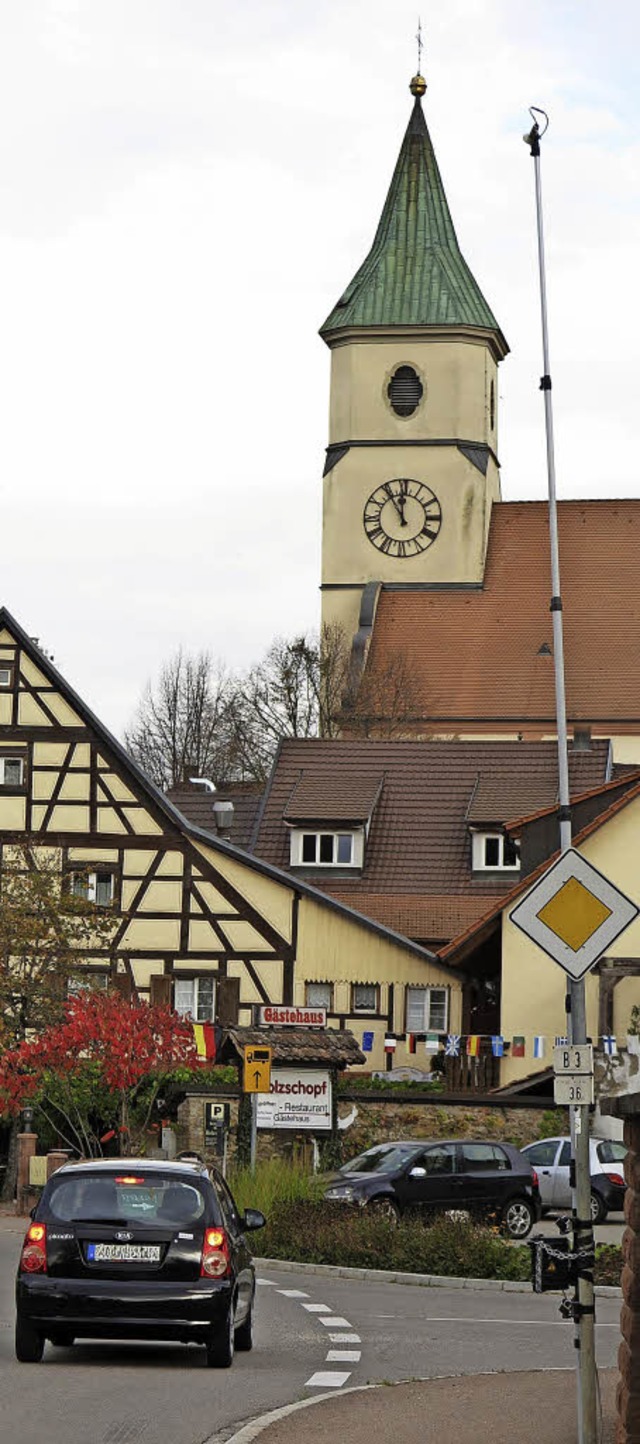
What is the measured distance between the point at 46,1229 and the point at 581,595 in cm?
6911

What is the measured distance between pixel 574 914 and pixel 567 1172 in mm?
23113

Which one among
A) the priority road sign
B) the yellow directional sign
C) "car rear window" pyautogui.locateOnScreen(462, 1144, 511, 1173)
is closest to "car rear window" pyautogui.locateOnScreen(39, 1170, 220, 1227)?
the priority road sign

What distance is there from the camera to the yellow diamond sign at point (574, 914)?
11.6 m

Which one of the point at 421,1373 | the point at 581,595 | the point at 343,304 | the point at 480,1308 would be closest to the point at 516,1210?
the point at 480,1308

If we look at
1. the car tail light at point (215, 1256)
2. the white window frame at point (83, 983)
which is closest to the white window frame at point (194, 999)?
the white window frame at point (83, 983)

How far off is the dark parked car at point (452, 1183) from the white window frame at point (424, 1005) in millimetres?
18518

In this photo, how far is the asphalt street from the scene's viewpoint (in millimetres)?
13227

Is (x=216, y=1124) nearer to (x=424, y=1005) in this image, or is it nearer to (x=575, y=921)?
(x=424, y=1005)

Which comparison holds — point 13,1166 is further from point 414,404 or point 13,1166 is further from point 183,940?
point 414,404

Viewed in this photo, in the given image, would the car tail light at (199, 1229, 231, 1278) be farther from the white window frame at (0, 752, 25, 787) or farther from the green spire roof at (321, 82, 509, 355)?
the green spire roof at (321, 82, 509, 355)

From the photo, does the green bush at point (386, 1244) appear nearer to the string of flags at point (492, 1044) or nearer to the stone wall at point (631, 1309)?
the stone wall at point (631, 1309)

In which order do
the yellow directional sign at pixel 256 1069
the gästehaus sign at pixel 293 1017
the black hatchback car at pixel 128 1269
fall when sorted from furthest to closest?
1. the gästehaus sign at pixel 293 1017
2. the yellow directional sign at pixel 256 1069
3. the black hatchback car at pixel 128 1269

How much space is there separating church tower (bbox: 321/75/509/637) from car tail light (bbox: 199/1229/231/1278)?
67844 mm

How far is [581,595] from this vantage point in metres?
83.5
